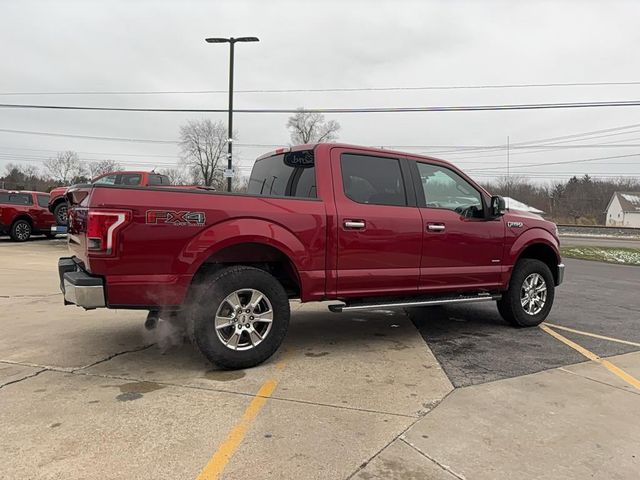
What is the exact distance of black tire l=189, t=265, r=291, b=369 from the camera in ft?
14.1

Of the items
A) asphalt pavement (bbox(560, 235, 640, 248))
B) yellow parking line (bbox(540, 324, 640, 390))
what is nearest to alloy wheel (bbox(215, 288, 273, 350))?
yellow parking line (bbox(540, 324, 640, 390))

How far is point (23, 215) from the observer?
18000 millimetres

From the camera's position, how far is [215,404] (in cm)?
377

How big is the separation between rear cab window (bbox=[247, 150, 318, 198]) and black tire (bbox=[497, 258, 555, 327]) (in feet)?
9.83

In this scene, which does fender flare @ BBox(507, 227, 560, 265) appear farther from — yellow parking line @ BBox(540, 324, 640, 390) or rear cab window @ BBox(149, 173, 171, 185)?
rear cab window @ BBox(149, 173, 171, 185)

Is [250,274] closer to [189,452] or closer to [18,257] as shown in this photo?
[189,452]

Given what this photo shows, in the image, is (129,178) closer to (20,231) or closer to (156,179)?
(156,179)

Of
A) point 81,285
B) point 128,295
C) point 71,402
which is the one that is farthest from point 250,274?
point 71,402

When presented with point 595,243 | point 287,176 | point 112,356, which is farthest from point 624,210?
point 112,356

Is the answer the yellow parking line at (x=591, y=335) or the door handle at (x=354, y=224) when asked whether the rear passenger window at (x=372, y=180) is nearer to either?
the door handle at (x=354, y=224)

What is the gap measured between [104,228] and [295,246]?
162 cm

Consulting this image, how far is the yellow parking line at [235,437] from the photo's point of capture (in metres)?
2.83

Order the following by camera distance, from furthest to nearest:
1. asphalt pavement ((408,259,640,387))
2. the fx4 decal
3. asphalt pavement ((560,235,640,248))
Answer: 1. asphalt pavement ((560,235,640,248))
2. asphalt pavement ((408,259,640,387))
3. the fx4 decal

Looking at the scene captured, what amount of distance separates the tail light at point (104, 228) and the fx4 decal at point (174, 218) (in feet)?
0.60
